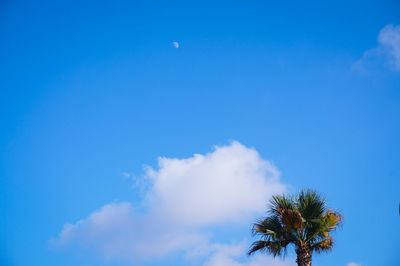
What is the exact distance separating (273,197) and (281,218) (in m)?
1.09

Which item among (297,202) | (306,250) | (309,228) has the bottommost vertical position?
(306,250)

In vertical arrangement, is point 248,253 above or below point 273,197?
below

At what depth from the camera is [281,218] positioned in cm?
1327

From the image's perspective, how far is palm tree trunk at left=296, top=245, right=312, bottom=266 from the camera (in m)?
13.3

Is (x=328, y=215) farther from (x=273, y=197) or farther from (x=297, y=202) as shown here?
(x=273, y=197)

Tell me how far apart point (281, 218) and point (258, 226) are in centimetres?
135

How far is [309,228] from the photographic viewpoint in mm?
13719

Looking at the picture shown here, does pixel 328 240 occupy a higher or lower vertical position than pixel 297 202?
lower

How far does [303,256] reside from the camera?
→ 13.4 metres

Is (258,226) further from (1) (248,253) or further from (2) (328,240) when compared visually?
(2) (328,240)

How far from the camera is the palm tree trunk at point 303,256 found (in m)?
13.3

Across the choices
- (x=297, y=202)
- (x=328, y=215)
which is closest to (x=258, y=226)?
(x=297, y=202)

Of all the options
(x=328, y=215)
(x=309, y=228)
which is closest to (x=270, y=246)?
(x=309, y=228)

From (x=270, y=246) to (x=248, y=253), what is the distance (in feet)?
3.60
